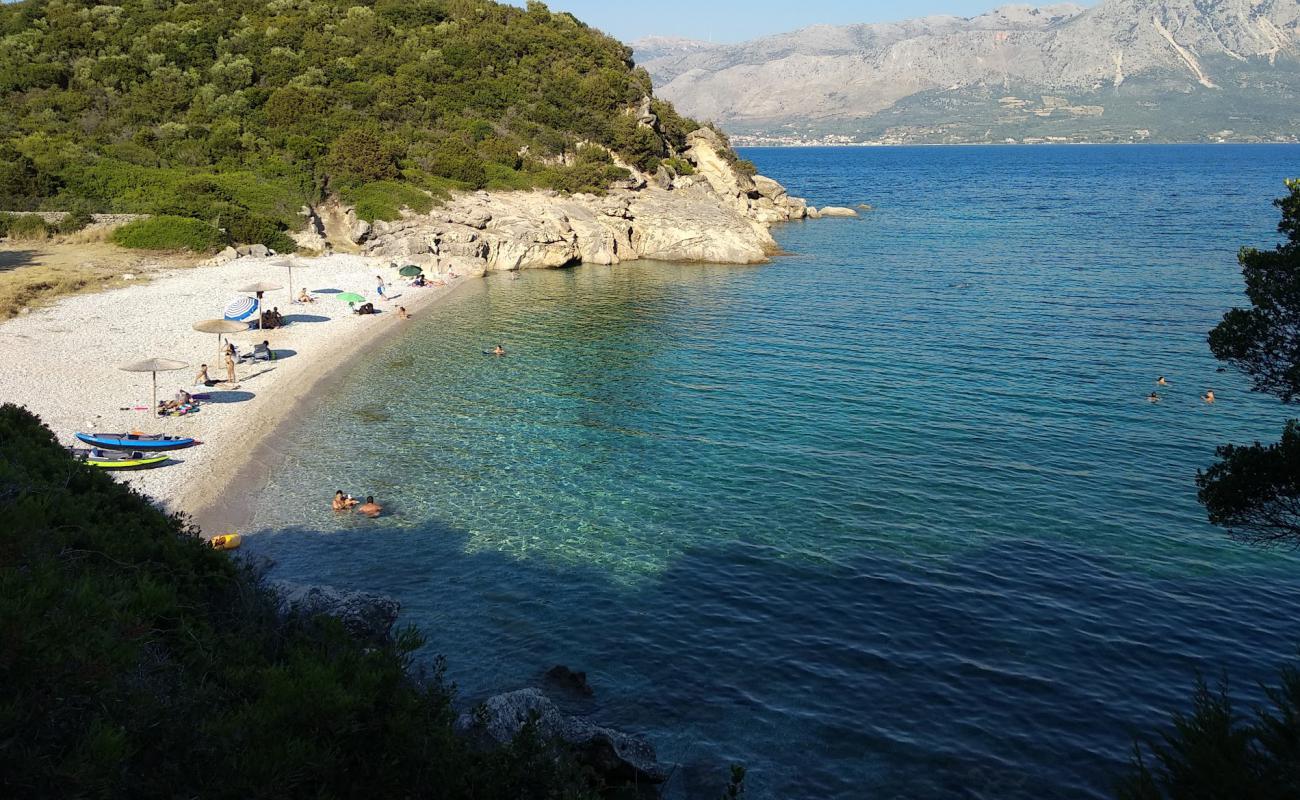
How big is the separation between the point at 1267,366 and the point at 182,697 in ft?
48.9

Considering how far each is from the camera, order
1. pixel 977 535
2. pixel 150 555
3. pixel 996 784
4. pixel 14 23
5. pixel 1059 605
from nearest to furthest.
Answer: pixel 150 555, pixel 996 784, pixel 1059 605, pixel 977 535, pixel 14 23

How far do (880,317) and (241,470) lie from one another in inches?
1182

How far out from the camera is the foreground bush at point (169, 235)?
156 ft

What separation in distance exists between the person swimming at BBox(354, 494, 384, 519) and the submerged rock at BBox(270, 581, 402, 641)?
5876mm

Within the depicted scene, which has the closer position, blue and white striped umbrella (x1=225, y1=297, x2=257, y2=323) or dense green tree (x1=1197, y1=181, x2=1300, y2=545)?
dense green tree (x1=1197, y1=181, x2=1300, y2=545)

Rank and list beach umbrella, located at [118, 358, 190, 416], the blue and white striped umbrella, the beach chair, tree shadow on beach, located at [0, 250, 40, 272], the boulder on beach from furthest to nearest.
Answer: tree shadow on beach, located at [0, 250, 40, 272]
the beach chair
the blue and white striped umbrella
beach umbrella, located at [118, 358, 190, 416]
the boulder on beach

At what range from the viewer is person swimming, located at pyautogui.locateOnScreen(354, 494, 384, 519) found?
21.5 meters

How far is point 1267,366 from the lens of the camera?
13352 mm

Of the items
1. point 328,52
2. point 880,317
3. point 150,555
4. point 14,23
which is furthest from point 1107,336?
point 14,23

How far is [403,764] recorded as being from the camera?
773cm

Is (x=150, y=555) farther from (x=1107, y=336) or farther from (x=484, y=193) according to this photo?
(x=484, y=193)

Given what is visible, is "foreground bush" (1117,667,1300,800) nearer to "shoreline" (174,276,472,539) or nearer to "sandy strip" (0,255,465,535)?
"shoreline" (174,276,472,539)

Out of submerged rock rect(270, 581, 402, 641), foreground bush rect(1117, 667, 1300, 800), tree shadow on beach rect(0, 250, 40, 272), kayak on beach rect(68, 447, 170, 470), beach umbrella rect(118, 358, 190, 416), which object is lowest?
submerged rock rect(270, 581, 402, 641)

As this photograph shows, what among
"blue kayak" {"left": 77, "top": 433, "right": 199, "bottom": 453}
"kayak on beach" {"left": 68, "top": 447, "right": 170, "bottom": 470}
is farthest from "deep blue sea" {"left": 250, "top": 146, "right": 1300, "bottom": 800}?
"kayak on beach" {"left": 68, "top": 447, "right": 170, "bottom": 470}
